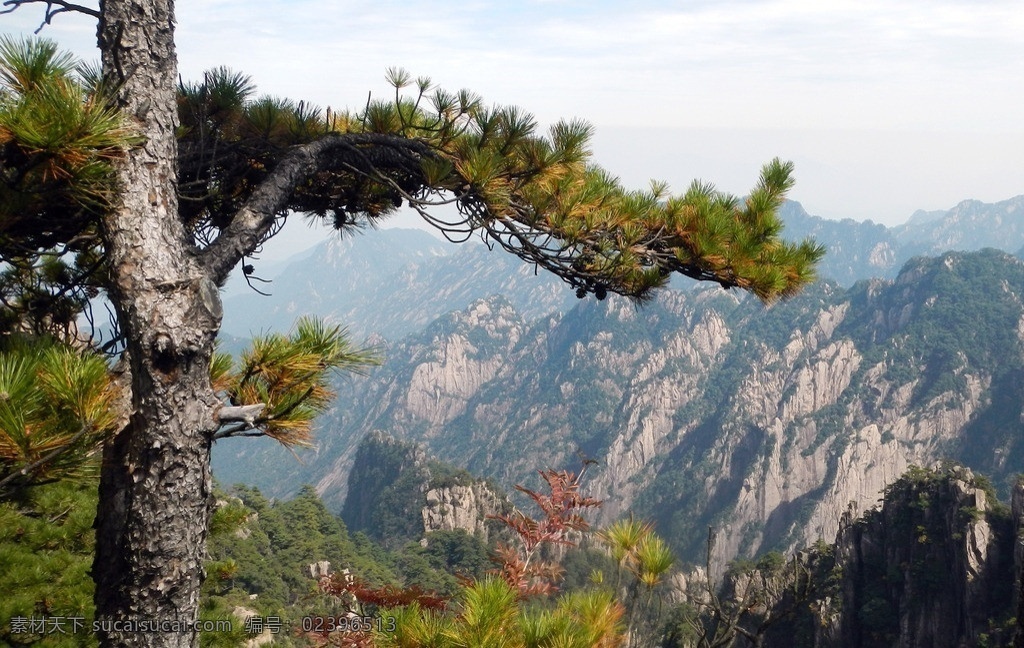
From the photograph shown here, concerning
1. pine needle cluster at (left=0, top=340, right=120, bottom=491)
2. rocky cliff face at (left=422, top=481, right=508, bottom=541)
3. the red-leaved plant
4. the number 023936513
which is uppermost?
pine needle cluster at (left=0, top=340, right=120, bottom=491)

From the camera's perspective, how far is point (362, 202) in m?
5.19

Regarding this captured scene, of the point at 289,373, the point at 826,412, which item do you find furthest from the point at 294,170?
the point at 826,412

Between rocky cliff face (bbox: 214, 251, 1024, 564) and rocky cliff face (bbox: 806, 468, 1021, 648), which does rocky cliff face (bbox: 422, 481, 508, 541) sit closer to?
rocky cliff face (bbox: 214, 251, 1024, 564)

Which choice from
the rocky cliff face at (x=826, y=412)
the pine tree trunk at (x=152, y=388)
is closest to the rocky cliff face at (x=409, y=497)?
the rocky cliff face at (x=826, y=412)

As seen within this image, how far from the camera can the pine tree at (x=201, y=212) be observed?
2.74m

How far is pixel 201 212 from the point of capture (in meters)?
4.62

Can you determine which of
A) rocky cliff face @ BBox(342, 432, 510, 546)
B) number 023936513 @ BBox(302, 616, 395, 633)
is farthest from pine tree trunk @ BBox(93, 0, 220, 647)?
rocky cliff face @ BBox(342, 432, 510, 546)

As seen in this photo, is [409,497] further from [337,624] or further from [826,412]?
[337,624]

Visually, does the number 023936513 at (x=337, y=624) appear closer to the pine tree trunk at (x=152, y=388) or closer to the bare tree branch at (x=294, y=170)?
the pine tree trunk at (x=152, y=388)

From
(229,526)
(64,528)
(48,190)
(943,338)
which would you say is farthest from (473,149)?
(943,338)

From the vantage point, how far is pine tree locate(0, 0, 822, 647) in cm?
274

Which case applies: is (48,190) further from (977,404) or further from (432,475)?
→ (977,404)

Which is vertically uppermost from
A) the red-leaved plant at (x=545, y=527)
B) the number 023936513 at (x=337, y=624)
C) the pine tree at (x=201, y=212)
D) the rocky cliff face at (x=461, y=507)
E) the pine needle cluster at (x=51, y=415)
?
the pine tree at (x=201, y=212)

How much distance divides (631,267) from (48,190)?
3.12m
